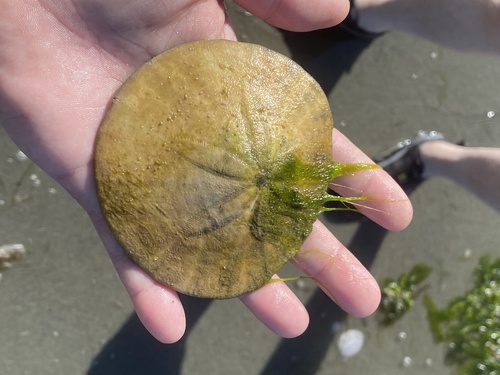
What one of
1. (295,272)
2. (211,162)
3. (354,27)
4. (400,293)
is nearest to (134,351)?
(295,272)

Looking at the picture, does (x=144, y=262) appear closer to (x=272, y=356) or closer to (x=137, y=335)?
(x=137, y=335)

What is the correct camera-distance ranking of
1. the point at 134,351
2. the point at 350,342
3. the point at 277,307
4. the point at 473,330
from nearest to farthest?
the point at 277,307 → the point at 134,351 → the point at 350,342 → the point at 473,330

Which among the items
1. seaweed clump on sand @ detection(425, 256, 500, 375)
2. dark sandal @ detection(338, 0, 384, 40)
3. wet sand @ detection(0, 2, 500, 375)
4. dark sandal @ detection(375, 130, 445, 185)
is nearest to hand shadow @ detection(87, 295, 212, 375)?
wet sand @ detection(0, 2, 500, 375)

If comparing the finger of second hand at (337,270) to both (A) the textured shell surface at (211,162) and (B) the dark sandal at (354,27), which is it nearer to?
(A) the textured shell surface at (211,162)

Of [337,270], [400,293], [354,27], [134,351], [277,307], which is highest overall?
[354,27]

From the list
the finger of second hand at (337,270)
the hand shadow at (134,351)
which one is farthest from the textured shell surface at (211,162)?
the hand shadow at (134,351)

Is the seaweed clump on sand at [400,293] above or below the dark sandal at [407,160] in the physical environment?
below

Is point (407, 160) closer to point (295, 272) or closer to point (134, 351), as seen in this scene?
point (295, 272)

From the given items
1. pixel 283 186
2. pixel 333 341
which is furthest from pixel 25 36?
pixel 333 341

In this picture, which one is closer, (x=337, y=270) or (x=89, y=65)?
(x=89, y=65)
